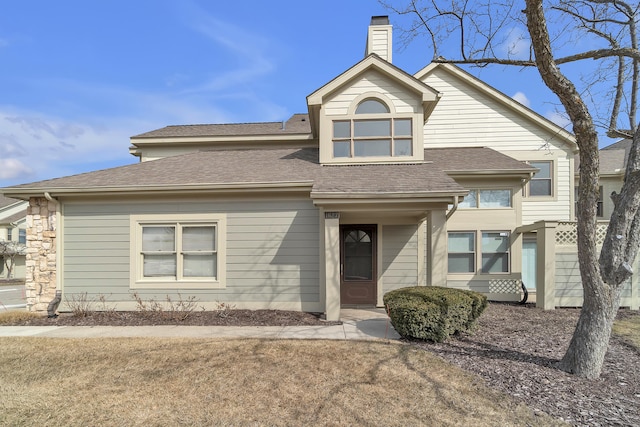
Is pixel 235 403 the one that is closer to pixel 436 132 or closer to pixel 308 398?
pixel 308 398

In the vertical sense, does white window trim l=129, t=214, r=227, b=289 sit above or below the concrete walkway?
above

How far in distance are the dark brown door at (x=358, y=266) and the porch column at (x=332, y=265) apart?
6.96 ft

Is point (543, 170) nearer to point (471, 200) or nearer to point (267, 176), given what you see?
point (471, 200)

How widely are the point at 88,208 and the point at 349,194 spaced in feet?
21.7

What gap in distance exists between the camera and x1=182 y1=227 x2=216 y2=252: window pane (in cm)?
891

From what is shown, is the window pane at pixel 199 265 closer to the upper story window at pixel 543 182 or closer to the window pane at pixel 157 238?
the window pane at pixel 157 238

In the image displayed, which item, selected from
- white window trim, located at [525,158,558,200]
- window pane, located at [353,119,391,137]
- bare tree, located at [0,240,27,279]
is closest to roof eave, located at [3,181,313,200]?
window pane, located at [353,119,391,137]

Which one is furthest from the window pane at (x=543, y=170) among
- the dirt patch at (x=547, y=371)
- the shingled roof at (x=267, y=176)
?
the dirt patch at (x=547, y=371)

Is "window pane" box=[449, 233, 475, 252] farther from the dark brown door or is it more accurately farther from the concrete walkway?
the concrete walkway

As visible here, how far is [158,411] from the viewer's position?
13.0 ft

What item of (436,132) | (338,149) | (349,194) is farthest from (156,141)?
(436,132)

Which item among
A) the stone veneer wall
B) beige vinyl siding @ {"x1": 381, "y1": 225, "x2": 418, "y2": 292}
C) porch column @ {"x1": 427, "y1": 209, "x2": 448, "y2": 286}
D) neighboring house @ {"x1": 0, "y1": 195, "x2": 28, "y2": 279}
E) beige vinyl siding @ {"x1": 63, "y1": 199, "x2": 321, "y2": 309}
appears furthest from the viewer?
neighboring house @ {"x1": 0, "y1": 195, "x2": 28, "y2": 279}

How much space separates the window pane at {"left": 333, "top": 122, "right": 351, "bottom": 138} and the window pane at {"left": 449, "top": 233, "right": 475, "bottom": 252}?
464 cm

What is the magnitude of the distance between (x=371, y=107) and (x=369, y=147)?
108 cm
